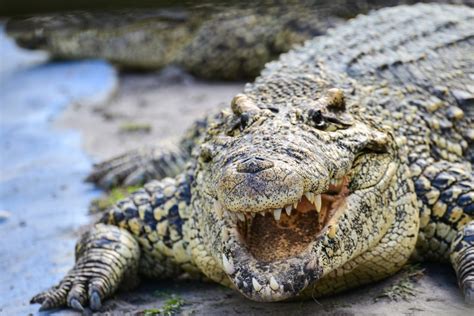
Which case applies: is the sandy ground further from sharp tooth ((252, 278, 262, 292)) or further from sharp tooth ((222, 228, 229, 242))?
sharp tooth ((252, 278, 262, 292))

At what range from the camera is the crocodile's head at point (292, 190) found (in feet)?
9.62

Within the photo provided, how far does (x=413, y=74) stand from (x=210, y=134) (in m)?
1.42

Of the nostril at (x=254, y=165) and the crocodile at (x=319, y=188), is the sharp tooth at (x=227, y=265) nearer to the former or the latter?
the crocodile at (x=319, y=188)

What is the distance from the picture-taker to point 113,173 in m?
6.25

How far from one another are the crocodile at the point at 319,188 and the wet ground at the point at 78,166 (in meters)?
0.13

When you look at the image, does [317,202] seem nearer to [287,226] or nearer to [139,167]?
[287,226]

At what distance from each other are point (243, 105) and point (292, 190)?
3.00 ft

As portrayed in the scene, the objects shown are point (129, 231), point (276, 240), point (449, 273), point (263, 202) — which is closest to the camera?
point (263, 202)

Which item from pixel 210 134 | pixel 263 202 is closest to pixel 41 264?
pixel 210 134

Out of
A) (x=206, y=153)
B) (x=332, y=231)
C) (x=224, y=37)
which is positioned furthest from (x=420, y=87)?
(x=224, y=37)

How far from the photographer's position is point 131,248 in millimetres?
4277

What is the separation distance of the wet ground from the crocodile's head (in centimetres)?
37

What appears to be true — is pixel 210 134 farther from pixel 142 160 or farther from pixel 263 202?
pixel 142 160

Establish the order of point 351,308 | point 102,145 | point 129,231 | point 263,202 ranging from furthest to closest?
point 102,145, point 129,231, point 351,308, point 263,202
